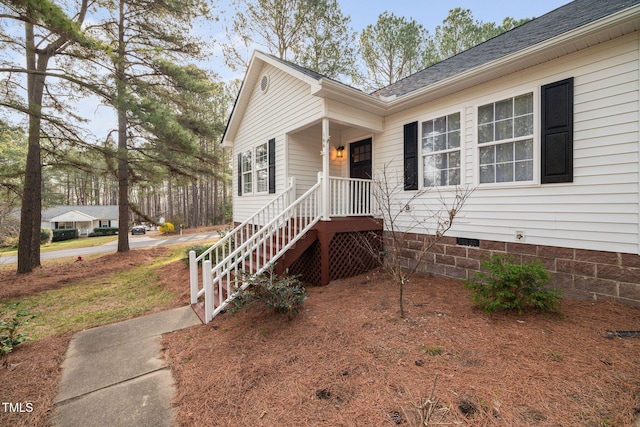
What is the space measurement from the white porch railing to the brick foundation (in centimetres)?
203

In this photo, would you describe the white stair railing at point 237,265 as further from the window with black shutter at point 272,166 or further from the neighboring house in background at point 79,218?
the neighboring house in background at point 79,218

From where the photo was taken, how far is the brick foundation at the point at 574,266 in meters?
3.55

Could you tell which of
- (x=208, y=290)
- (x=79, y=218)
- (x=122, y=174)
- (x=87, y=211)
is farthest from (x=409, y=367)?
(x=87, y=211)

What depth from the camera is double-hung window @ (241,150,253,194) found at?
8.78 m

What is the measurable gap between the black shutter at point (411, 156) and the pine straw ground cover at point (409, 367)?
288 centimetres

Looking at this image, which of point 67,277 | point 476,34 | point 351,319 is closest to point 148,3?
point 67,277

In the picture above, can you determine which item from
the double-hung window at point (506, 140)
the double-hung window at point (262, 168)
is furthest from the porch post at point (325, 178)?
the double-hung window at point (506, 140)

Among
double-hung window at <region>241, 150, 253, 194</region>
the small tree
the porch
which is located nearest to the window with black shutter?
the porch

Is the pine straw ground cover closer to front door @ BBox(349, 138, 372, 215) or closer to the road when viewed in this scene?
front door @ BBox(349, 138, 372, 215)

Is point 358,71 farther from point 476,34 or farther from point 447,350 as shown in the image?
point 447,350

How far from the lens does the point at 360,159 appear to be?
735cm

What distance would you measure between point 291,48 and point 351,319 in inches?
569

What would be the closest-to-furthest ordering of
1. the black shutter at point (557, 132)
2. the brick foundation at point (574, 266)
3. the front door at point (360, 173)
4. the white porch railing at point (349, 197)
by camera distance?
the brick foundation at point (574, 266)
the black shutter at point (557, 132)
the white porch railing at point (349, 197)
the front door at point (360, 173)

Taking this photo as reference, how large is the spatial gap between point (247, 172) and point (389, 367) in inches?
307
